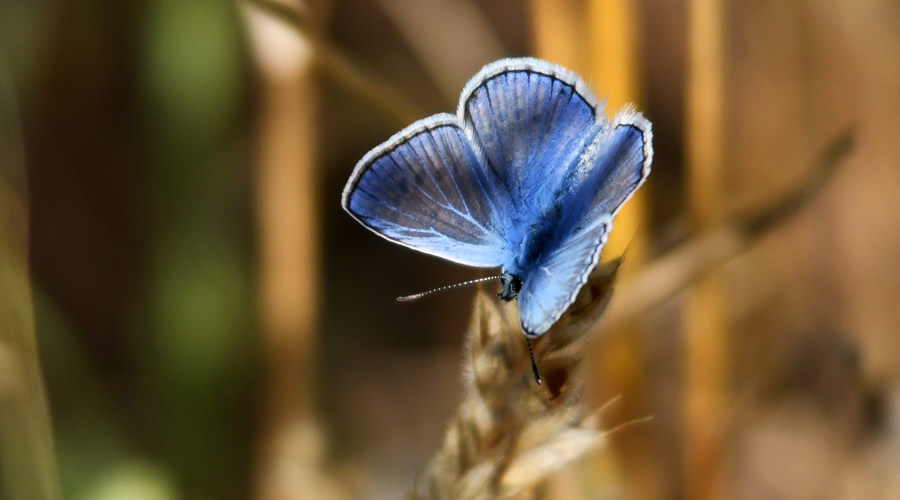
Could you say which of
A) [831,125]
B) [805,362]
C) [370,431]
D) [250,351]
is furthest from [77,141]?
[831,125]

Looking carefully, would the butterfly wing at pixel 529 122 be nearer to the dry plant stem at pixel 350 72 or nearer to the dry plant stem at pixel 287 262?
A: the dry plant stem at pixel 350 72

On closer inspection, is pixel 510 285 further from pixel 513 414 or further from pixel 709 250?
pixel 709 250

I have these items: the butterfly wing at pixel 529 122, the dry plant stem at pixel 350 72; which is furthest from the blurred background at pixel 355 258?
the butterfly wing at pixel 529 122

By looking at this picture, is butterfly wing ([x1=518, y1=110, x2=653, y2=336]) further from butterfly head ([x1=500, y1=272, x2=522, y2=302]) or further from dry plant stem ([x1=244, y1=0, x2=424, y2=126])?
dry plant stem ([x1=244, y1=0, x2=424, y2=126])

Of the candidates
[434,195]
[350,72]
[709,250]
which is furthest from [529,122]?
[709,250]

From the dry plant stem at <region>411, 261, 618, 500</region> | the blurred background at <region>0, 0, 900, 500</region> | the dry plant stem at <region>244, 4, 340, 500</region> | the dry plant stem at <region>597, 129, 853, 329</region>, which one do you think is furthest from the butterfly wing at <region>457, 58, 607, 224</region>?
the dry plant stem at <region>244, 4, 340, 500</region>

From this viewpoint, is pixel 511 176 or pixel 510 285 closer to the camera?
pixel 510 285

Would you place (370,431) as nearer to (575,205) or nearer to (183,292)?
(183,292)

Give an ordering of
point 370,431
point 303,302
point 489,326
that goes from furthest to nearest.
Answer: point 370,431, point 303,302, point 489,326
